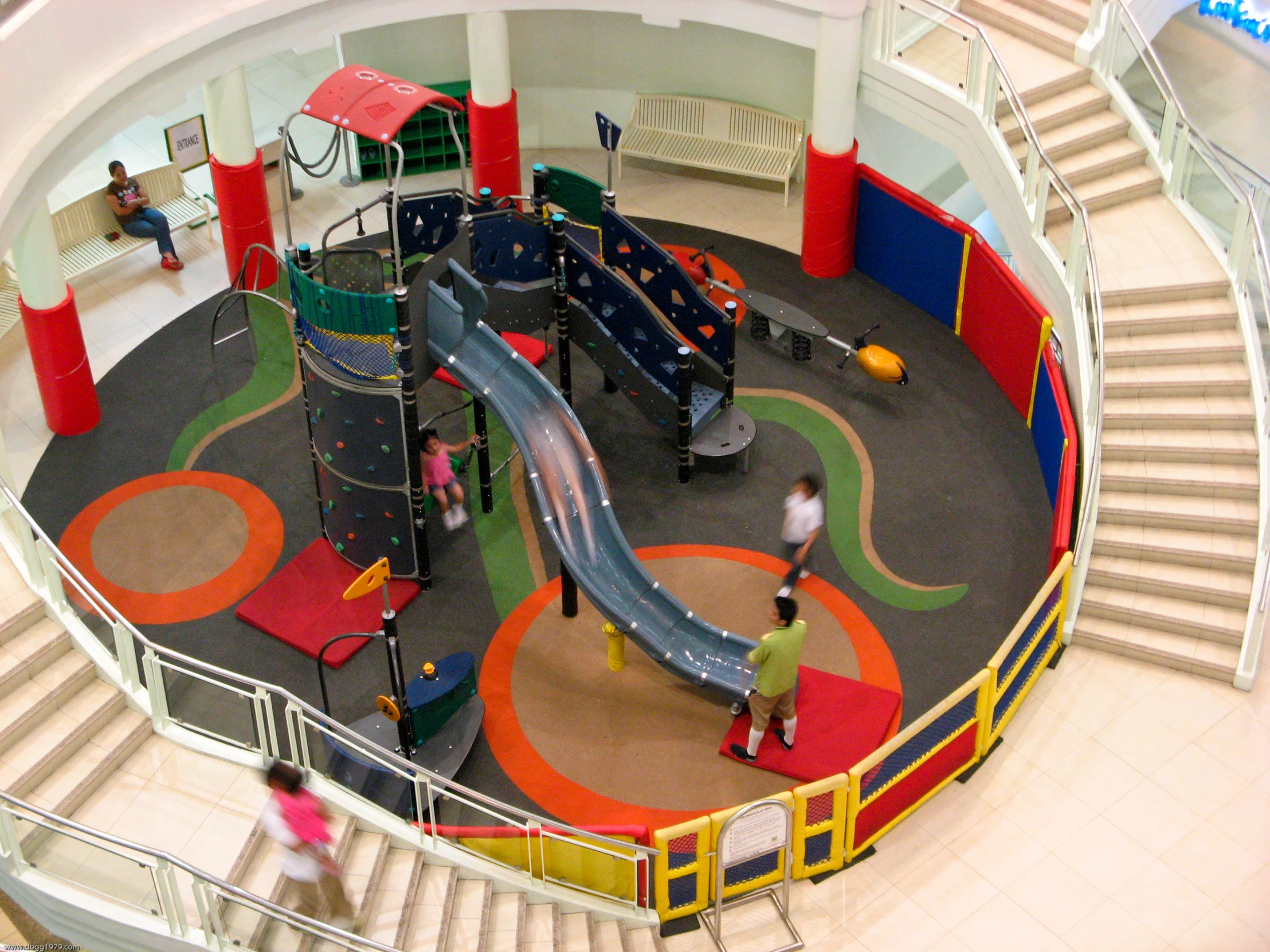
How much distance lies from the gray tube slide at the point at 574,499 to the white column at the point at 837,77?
5.92 metres

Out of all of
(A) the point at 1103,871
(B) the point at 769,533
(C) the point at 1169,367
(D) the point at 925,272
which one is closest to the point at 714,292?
(D) the point at 925,272

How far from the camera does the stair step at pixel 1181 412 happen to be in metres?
16.3

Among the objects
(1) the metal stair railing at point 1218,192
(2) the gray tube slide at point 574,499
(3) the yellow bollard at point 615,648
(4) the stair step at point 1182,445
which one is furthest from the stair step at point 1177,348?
(3) the yellow bollard at point 615,648

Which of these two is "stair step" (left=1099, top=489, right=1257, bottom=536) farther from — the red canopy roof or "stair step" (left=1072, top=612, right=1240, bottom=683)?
the red canopy roof

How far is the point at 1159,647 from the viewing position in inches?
598

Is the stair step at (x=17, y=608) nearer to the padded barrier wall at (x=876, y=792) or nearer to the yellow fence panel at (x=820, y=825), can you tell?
the padded barrier wall at (x=876, y=792)

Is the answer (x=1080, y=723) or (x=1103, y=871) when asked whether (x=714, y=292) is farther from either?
(x=1103, y=871)

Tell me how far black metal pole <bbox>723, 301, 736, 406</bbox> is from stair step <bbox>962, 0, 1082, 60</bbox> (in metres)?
5.00

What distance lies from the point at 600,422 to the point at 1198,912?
8588mm

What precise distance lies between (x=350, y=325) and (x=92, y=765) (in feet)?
15.6

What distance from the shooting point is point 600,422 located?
18.5m

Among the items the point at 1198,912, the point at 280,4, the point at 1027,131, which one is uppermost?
the point at 280,4

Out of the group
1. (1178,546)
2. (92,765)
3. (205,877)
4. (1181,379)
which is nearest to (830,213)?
(1181,379)

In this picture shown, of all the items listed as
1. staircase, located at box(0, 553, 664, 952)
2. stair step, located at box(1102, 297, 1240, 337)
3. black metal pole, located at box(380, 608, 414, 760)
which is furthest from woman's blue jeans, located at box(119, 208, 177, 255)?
stair step, located at box(1102, 297, 1240, 337)
